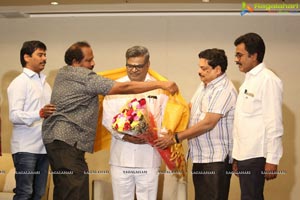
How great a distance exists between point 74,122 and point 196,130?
899 millimetres

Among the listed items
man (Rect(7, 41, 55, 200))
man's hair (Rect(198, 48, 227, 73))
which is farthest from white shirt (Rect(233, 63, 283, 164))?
man (Rect(7, 41, 55, 200))

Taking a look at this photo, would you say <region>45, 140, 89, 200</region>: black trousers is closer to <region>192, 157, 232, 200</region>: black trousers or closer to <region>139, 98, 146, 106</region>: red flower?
<region>139, 98, 146, 106</region>: red flower

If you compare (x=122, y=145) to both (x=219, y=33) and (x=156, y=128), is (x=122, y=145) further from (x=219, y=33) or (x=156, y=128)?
(x=219, y=33)

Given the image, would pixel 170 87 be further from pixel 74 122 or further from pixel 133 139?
pixel 74 122

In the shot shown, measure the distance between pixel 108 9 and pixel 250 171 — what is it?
261cm

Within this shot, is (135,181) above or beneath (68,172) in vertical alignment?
beneath

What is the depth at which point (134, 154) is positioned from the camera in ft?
11.0

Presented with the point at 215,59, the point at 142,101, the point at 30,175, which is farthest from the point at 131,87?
the point at 30,175

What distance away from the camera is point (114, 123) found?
321cm

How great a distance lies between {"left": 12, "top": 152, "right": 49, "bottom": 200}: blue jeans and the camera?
11.7 ft

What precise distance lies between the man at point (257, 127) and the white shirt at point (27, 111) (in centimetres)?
157

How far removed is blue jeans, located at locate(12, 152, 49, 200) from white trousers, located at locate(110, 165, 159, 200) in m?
0.69

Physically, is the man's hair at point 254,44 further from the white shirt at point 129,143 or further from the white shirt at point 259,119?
the white shirt at point 129,143

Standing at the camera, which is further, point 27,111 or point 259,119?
point 27,111
